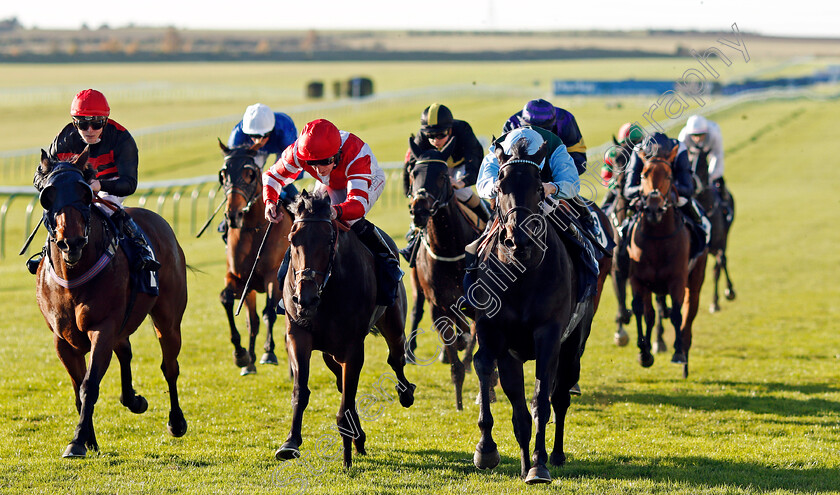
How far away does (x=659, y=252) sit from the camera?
943 cm

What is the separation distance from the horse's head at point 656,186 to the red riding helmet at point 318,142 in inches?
158

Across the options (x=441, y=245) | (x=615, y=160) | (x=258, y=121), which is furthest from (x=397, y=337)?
(x=615, y=160)

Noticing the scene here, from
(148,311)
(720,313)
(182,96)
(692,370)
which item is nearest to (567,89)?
(182,96)

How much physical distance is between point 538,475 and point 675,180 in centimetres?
507

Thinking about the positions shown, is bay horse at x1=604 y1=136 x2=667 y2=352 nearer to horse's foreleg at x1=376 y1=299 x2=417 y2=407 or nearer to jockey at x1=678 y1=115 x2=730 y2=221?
jockey at x1=678 y1=115 x2=730 y2=221

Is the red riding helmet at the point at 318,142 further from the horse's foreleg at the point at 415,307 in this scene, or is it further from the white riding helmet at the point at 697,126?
the white riding helmet at the point at 697,126

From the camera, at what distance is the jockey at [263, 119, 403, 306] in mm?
6199

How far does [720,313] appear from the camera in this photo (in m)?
13.7

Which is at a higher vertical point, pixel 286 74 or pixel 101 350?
pixel 286 74

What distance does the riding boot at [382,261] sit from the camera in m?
6.43

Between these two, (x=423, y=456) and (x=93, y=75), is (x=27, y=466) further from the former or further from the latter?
(x=93, y=75)

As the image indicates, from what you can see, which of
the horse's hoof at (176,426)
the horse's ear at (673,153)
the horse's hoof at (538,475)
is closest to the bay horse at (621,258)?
the horse's ear at (673,153)

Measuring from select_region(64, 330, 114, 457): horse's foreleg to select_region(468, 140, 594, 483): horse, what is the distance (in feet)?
7.84

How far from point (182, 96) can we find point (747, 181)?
114ft
